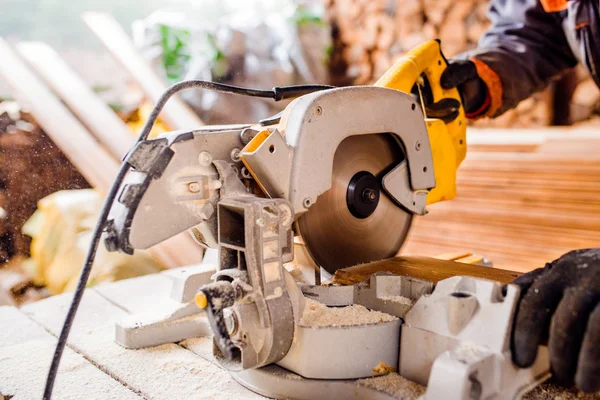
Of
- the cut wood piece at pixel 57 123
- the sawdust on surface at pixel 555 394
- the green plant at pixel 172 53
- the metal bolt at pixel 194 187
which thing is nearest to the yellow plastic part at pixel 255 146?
the metal bolt at pixel 194 187

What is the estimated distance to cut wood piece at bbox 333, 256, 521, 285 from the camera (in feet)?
4.24

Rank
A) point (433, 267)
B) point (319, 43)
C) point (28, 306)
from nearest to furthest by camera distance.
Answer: point (433, 267), point (28, 306), point (319, 43)

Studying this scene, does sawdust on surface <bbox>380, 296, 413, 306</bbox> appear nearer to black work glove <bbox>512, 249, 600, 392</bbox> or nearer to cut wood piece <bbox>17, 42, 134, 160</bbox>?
black work glove <bbox>512, 249, 600, 392</bbox>

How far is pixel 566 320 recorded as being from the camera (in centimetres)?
88

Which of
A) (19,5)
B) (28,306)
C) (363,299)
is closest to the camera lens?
(363,299)

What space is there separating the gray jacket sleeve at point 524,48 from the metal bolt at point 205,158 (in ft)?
4.14

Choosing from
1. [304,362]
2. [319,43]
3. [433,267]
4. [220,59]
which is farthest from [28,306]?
[319,43]

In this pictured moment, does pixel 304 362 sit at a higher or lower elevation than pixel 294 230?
lower

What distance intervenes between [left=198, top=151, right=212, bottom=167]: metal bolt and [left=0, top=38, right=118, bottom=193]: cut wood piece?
208 centimetres

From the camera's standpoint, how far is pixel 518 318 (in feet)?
3.04

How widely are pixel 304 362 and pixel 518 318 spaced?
0.41 metres

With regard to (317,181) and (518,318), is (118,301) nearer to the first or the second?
(317,181)

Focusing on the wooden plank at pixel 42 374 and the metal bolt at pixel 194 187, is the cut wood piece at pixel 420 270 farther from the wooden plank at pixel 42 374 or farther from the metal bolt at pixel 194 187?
the wooden plank at pixel 42 374

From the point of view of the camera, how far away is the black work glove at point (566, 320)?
0.87 m
